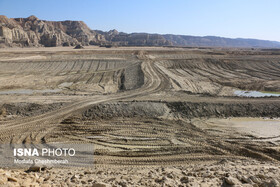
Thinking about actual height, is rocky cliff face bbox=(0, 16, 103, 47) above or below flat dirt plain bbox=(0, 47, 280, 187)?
above

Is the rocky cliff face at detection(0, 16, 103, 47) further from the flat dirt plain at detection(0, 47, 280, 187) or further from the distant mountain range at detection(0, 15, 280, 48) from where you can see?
the flat dirt plain at detection(0, 47, 280, 187)

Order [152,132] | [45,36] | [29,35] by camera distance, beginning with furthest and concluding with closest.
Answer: [45,36] → [29,35] → [152,132]

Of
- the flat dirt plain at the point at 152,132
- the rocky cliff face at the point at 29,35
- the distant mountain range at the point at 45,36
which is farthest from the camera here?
the distant mountain range at the point at 45,36

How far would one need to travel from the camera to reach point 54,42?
69.6 metres

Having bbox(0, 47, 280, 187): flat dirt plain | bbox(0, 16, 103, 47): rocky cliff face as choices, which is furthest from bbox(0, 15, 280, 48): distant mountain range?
bbox(0, 47, 280, 187): flat dirt plain

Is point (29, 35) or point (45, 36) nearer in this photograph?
point (29, 35)

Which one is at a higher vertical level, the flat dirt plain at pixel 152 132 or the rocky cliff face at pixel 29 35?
the rocky cliff face at pixel 29 35

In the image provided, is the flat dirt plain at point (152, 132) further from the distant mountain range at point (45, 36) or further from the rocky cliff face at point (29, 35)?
the distant mountain range at point (45, 36)

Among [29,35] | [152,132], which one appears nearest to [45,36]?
[29,35]

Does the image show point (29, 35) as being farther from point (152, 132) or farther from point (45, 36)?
point (152, 132)

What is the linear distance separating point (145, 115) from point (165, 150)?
141 inches

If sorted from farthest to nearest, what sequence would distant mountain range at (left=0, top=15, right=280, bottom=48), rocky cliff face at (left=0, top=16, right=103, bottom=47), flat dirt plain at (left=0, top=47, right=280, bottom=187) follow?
distant mountain range at (left=0, top=15, right=280, bottom=48), rocky cliff face at (left=0, top=16, right=103, bottom=47), flat dirt plain at (left=0, top=47, right=280, bottom=187)

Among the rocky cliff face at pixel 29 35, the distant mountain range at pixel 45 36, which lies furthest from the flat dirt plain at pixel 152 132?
the distant mountain range at pixel 45 36

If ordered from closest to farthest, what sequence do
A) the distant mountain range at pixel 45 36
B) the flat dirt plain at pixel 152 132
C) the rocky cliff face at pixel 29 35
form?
1. the flat dirt plain at pixel 152 132
2. the rocky cliff face at pixel 29 35
3. the distant mountain range at pixel 45 36
